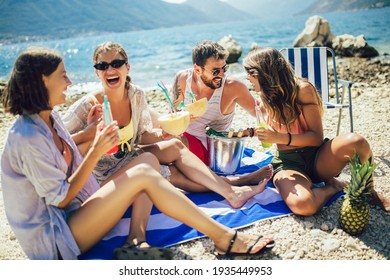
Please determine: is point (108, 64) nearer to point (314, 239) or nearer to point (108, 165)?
point (108, 165)

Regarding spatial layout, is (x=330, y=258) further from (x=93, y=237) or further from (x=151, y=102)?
(x=151, y=102)

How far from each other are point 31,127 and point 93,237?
2.34 ft

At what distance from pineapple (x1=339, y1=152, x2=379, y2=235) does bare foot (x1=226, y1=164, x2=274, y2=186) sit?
0.74 metres

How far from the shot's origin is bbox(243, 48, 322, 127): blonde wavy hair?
109 inches

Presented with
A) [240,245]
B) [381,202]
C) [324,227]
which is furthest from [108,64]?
[381,202]

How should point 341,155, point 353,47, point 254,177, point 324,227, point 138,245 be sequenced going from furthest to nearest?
point 353,47 < point 254,177 < point 341,155 < point 324,227 < point 138,245

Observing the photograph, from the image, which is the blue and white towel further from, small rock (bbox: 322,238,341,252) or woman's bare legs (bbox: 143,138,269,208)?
small rock (bbox: 322,238,341,252)

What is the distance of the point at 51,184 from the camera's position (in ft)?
6.08

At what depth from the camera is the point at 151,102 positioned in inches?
330

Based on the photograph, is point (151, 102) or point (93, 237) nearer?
point (93, 237)

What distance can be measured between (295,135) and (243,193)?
61cm

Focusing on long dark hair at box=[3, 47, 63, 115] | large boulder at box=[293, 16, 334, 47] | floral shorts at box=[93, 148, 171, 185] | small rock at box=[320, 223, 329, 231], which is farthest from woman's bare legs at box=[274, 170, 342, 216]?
large boulder at box=[293, 16, 334, 47]

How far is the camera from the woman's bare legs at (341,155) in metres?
2.53
